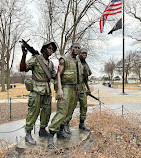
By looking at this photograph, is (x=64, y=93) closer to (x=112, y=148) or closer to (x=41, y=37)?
(x=112, y=148)

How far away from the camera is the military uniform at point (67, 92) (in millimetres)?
3299

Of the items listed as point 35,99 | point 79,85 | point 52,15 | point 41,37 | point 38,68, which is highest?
point 52,15

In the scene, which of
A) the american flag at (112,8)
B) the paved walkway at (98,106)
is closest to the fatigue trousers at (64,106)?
the paved walkway at (98,106)

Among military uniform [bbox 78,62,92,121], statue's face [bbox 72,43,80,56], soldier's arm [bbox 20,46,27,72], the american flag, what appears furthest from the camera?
the american flag

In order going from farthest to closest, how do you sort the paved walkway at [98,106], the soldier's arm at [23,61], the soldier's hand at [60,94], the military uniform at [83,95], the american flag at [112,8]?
1. the american flag at [112,8]
2. the paved walkway at [98,106]
3. the military uniform at [83,95]
4. the soldier's hand at [60,94]
5. the soldier's arm at [23,61]

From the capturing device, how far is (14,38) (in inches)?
897

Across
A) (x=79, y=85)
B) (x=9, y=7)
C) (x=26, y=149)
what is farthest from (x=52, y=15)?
(x=26, y=149)

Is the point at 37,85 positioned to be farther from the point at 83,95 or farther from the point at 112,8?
the point at 112,8

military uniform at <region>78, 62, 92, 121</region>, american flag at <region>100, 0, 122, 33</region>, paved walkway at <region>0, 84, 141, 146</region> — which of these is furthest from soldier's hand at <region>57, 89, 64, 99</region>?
american flag at <region>100, 0, 122, 33</region>

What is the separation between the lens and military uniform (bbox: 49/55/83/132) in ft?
10.8

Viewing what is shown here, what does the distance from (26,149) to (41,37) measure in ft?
40.6

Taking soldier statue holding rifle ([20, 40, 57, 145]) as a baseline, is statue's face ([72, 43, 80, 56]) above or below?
above

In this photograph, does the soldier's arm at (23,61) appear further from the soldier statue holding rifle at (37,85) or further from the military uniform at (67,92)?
the military uniform at (67,92)

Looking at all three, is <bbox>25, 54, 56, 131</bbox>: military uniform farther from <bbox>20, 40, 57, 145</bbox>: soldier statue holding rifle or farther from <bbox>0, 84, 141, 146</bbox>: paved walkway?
<bbox>0, 84, 141, 146</bbox>: paved walkway
